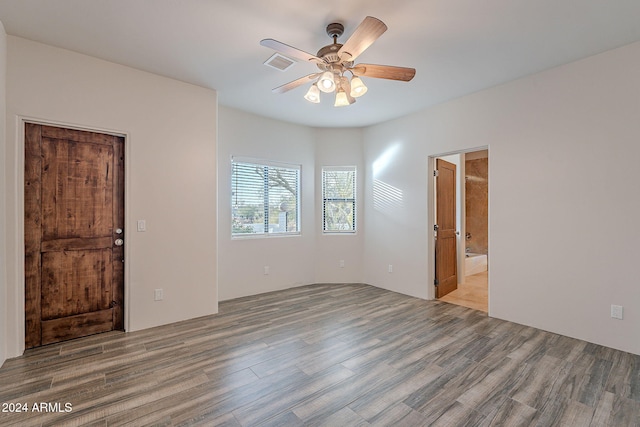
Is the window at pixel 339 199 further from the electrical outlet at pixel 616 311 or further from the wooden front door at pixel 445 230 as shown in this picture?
the electrical outlet at pixel 616 311

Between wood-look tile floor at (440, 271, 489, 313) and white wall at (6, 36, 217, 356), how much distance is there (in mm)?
3425

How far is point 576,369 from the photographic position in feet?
8.01

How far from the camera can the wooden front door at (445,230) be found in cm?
451

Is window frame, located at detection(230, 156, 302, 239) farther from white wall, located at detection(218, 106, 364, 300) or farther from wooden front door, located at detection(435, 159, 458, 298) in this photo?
wooden front door, located at detection(435, 159, 458, 298)

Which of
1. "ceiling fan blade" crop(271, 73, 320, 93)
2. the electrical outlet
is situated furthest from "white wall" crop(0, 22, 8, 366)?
the electrical outlet

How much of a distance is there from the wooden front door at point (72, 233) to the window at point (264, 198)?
5.20 ft

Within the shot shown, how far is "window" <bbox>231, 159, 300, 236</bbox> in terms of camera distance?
4551mm

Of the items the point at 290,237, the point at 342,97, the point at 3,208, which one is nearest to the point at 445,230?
the point at 290,237

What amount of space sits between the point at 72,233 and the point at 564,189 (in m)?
5.02

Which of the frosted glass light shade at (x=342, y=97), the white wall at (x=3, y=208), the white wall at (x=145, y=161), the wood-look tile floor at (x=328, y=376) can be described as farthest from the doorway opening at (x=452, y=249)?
the white wall at (x=3, y=208)

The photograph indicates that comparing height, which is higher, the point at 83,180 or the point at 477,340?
the point at 83,180

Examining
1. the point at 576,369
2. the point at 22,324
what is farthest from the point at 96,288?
the point at 576,369

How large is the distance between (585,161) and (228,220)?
427cm

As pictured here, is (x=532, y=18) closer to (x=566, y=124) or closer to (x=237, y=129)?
(x=566, y=124)
